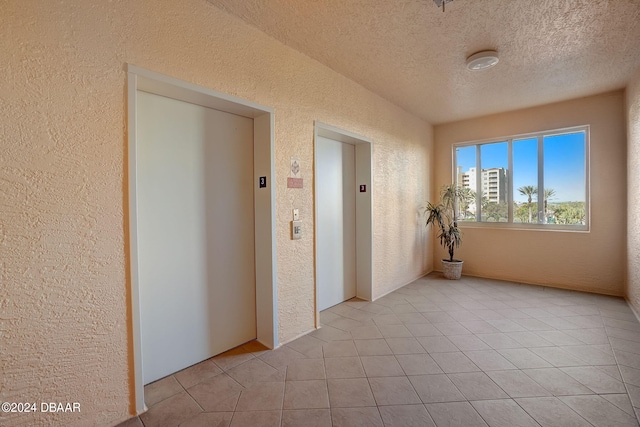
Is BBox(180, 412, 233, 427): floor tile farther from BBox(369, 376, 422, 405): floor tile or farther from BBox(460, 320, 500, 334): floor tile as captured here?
BBox(460, 320, 500, 334): floor tile

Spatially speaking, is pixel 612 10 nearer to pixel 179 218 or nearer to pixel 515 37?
pixel 515 37

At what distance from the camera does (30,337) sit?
132 centimetres

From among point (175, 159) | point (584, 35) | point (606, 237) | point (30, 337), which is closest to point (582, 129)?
point (606, 237)

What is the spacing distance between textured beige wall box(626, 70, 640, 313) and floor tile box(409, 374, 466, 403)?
282 centimetres

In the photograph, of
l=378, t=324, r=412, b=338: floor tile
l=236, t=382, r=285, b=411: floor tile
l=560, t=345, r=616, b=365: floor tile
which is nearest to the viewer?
l=236, t=382, r=285, b=411: floor tile

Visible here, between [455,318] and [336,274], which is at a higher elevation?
[336,274]

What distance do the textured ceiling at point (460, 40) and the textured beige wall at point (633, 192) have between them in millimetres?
Result: 331

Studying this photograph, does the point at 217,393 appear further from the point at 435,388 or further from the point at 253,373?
the point at 435,388

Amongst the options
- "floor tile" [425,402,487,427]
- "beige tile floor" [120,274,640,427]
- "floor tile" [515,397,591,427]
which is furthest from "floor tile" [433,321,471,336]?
"floor tile" [425,402,487,427]

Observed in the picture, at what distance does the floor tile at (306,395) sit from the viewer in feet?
5.71

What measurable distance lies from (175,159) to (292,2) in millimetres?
1453

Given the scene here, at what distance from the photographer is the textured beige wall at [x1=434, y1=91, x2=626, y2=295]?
3729 millimetres

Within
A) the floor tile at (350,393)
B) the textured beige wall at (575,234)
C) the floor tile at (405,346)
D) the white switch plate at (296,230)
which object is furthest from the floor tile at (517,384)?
Result: the textured beige wall at (575,234)

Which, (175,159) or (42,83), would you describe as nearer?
(42,83)
